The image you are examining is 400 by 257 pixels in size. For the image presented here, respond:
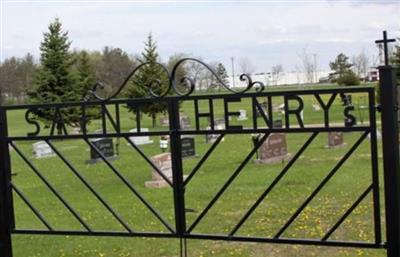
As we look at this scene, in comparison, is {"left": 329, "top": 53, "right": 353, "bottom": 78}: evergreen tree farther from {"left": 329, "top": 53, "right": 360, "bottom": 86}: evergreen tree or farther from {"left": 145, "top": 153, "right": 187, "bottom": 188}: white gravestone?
{"left": 145, "top": 153, "right": 187, "bottom": 188}: white gravestone

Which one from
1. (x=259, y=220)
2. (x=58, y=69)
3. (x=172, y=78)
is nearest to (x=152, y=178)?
(x=259, y=220)

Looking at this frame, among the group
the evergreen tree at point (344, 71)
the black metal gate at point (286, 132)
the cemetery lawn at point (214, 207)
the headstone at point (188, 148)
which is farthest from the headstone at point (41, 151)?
the evergreen tree at point (344, 71)

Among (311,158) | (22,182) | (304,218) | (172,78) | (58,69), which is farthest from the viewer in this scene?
(58,69)

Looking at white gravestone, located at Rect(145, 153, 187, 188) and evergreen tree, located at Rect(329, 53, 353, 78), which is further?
evergreen tree, located at Rect(329, 53, 353, 78)

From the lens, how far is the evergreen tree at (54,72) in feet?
111

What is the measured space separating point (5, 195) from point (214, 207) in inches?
217

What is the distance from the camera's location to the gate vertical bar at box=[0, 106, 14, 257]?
4.96m

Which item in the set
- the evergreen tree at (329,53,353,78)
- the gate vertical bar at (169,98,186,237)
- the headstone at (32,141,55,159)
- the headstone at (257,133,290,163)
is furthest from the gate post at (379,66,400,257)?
the evergreen tree at (329,53,353,78)

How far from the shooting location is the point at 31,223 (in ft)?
31.9

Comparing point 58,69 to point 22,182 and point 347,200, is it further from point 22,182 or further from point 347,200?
point 347,200

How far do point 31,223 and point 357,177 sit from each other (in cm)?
690

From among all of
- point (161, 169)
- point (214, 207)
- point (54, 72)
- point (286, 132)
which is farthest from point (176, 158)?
point (54, 72)

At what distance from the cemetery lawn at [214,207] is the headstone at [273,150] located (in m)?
0.38

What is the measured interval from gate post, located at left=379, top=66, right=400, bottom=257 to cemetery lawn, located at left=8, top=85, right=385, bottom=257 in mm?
2838
